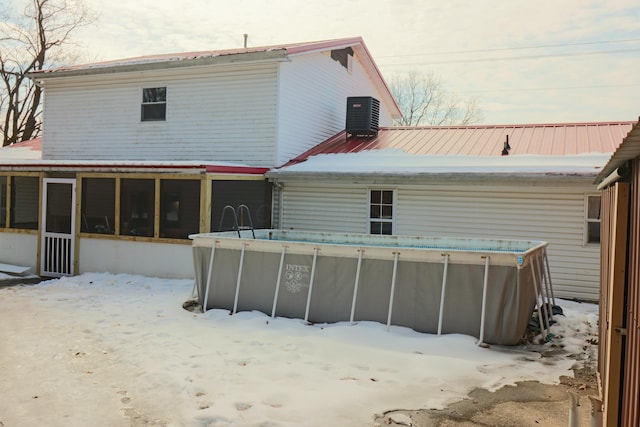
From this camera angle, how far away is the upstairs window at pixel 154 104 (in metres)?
15.0

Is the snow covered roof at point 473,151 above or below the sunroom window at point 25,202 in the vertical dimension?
above

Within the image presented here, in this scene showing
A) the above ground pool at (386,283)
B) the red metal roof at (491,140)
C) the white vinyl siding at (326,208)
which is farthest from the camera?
the white vinyl siding at (326,208)

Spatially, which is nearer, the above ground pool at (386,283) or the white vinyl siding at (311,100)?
Answer: the above ground pool at (386,283)

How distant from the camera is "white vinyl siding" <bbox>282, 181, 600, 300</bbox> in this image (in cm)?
1091

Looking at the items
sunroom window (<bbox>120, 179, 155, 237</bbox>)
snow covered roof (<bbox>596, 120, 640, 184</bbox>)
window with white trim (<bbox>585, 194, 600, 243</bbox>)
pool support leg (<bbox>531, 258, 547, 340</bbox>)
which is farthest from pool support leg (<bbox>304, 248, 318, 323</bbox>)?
window with white trim (<bbox>585, 194, 600, 243</bbox>)

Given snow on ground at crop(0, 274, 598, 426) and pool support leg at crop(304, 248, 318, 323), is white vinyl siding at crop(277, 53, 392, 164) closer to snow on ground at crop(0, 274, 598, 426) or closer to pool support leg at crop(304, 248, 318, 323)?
pool support leg at crop(304, 248, 318, 323)

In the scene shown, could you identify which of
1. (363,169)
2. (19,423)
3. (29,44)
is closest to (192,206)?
(363,169)

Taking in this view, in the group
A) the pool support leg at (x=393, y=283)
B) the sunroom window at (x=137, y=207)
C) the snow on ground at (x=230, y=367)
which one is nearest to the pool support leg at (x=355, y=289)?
the snow on ground at (x=230, y=367)

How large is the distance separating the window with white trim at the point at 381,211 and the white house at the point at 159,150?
259 centimetres

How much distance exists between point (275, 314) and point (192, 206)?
4.00 m

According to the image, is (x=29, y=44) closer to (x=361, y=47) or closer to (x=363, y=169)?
(x=361, y=47)

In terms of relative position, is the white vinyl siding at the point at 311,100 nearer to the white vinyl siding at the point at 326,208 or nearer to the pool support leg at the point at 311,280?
the white vinyl siding at the point at 326,208

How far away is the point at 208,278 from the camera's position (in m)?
9.16

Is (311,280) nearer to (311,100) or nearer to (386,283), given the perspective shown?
(386,283)
